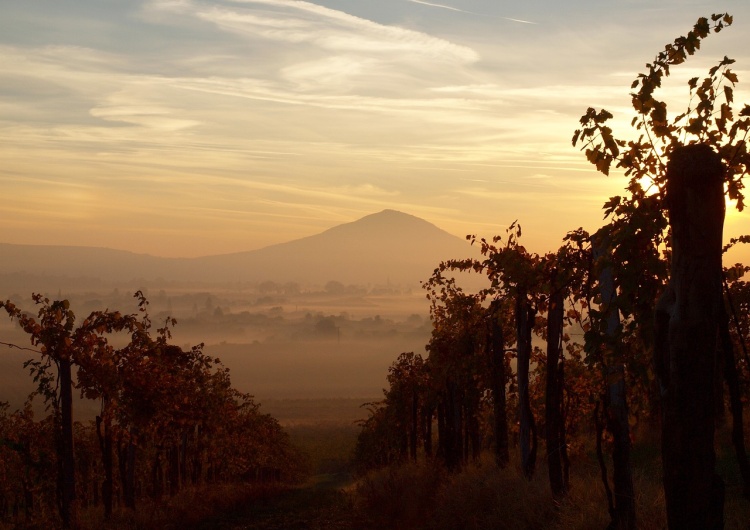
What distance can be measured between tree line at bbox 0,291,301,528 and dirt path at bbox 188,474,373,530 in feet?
7.69

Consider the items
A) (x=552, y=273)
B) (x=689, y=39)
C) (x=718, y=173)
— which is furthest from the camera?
(x=552, y=273)

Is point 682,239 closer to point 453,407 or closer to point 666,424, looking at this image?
point 666,424

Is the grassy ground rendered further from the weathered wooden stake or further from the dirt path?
the weathered wooden stake

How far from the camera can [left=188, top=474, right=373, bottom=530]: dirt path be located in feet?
64.2

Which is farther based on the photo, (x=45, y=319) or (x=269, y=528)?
(x=269, y=528)

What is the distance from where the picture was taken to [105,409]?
1708 centimetres

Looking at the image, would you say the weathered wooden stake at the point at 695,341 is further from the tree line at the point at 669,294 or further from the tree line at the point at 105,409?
the tree line at the point at 105,409

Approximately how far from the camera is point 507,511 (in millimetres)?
11805

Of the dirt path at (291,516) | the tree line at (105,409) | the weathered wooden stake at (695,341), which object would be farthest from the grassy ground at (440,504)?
the weathered wooden stake at (695,341)

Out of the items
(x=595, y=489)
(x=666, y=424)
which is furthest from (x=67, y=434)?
(x=666, y=424)

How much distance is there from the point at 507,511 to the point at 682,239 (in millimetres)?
8040

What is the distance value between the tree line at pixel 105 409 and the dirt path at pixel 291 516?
92.2 inches

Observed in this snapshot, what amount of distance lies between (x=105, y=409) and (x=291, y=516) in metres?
7.88

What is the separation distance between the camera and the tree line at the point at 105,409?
15648 millimetres
